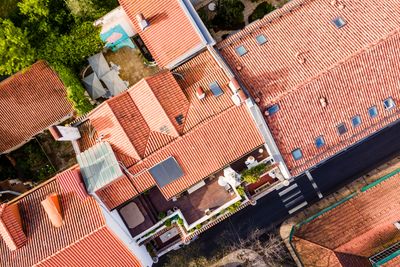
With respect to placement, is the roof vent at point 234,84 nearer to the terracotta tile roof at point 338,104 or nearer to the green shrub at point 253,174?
the terracotta tile roof at point 338,104

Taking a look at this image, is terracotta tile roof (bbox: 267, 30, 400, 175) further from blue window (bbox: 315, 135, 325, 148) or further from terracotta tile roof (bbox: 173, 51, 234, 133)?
terracotta tile roof (bbox: 173, 51, 234, 133)

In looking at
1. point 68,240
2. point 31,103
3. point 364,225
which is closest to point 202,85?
point 68,240

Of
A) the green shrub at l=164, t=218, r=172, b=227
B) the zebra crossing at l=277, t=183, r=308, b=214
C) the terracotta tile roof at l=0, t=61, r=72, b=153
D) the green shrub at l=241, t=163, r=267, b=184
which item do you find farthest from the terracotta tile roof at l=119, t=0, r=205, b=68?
the zebra crossing at l=277, t=183, r=308, b=214

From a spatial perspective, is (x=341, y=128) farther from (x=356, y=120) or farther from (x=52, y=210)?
(x=52, y=210)

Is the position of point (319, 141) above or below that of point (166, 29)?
below

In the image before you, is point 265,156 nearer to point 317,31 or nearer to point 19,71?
point 317,31

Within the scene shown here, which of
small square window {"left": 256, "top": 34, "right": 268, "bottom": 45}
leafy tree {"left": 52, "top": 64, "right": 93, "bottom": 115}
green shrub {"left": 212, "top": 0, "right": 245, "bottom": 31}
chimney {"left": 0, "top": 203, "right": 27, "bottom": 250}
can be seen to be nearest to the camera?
chimney {"left": 0, "top": 203, "right": 27, "bottom": 250}
